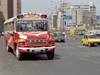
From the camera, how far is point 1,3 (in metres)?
82.8

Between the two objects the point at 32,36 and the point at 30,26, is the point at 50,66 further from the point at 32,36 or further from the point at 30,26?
the point at 30,26

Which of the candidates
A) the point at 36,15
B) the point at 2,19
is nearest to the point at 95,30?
the point at 2,19

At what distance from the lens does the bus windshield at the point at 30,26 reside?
A: 13108 millimetres

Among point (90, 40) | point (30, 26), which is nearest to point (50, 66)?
point (30, 26)

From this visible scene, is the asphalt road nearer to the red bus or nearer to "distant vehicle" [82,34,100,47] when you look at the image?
the red bus

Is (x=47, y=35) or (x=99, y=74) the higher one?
(x=47, y=35)

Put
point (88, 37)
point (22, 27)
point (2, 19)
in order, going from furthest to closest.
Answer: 1. point (2, 19)
2. point (88, 37)
3. point (22, 27)

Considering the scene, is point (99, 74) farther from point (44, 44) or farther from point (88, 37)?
point (88, 37)

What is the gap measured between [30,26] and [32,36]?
1.37 metres

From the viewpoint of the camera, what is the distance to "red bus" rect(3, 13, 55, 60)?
1194 cm

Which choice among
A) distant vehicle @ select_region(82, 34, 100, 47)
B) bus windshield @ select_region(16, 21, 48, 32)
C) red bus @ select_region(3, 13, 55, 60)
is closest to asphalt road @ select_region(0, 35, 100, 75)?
red bus @ select_region(3, 13, 55, 60)

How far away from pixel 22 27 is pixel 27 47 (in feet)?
5.63

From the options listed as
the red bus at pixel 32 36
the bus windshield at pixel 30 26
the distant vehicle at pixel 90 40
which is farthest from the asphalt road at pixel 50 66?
the distant vehicle at pixel 90 40

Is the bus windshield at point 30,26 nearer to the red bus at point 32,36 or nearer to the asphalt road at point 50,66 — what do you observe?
the red bus at point 32,36
